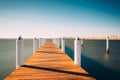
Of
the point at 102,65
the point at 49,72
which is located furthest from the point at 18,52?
the point at 102,65

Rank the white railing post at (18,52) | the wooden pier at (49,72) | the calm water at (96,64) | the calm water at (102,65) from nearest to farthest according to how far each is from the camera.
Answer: the wooden pier at (49,72), the white railing post at (18,52), the calm water at (102,65), the calm water at (96,64)

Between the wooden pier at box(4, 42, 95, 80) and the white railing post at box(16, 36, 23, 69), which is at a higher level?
the white railing post at box(16, 36, 23, 69)

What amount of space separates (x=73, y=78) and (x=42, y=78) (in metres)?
1.05

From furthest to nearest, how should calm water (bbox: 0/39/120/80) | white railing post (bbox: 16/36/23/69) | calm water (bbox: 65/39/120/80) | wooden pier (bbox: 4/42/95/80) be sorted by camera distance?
1. calm water (bbox: 0/39/120/80)
2. calm water (bbox: 65/39/120/80)
3. white railing post (bbox: 16/36/23/69)
4. wooden pier (bbox: 4/42/95/80)

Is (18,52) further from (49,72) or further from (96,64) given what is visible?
(96,64)

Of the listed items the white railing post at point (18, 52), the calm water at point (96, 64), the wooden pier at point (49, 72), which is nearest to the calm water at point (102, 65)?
the calm water at point (96, 64)

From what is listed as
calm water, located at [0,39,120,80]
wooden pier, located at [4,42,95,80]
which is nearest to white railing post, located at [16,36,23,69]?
wooden pier, located at [4,42,95,80]

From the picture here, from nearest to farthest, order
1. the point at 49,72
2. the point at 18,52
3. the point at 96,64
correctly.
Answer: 1. the point at 49,72
2. the point at 18,52
3. the point at 96,64

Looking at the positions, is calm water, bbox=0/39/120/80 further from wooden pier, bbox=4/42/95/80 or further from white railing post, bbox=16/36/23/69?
wooden pier, bbox=4/42/95/80

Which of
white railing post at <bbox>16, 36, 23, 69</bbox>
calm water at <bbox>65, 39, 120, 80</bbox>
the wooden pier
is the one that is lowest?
calm water at <bbox>65, 39, 120, 80</bbox>

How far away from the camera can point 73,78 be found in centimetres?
464

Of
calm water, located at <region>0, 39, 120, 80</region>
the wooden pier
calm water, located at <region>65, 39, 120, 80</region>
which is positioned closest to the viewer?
the wooden pier

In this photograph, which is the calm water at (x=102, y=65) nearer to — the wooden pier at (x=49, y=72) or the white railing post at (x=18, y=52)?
the wooden pier at (x=49, y=72)

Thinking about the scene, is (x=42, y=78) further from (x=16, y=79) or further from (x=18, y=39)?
(x=18, y=39)
